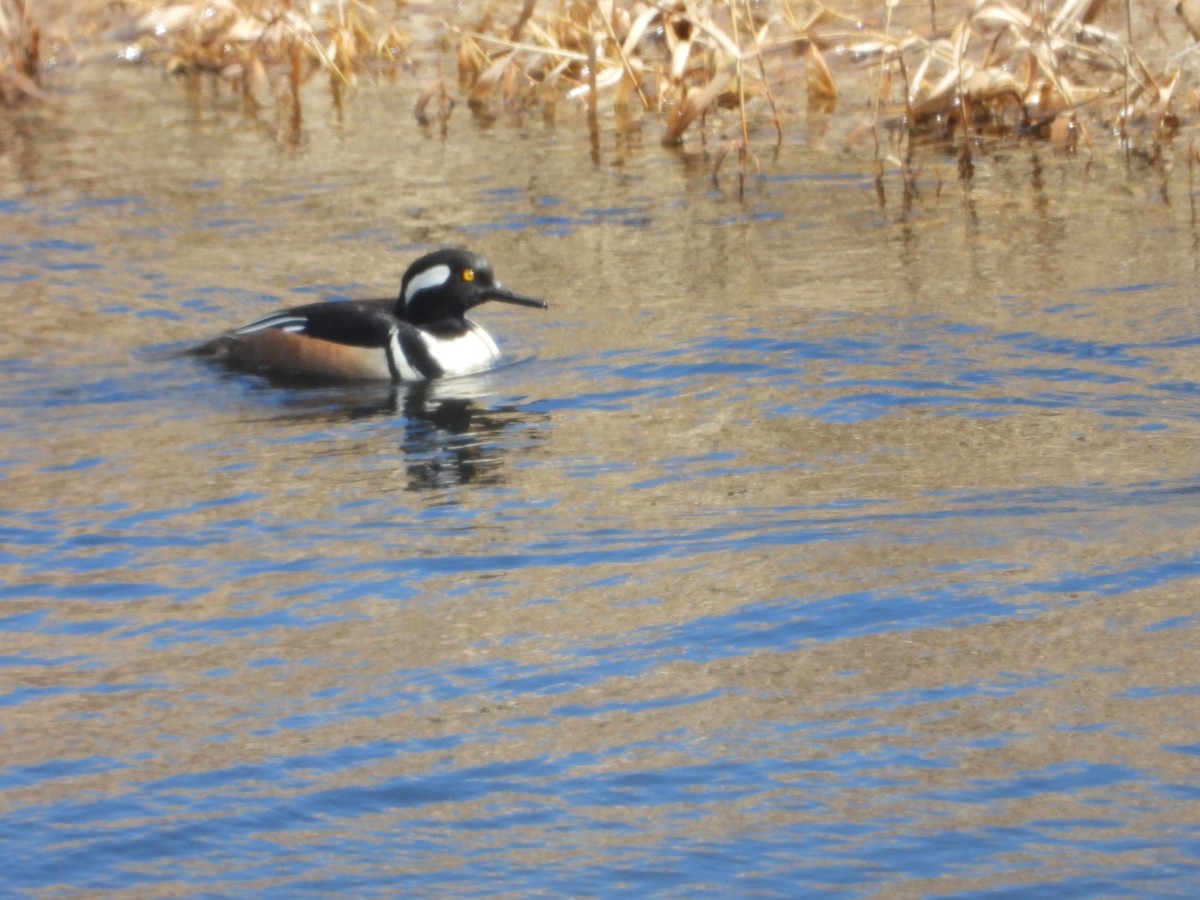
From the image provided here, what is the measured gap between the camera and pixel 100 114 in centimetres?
1634

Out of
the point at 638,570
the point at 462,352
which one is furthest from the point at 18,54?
the point at 638,570

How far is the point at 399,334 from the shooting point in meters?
9.45

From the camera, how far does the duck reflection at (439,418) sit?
24.9ft

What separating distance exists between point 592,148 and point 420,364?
501 centimetres

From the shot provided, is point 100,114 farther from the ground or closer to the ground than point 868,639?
farther from the ground

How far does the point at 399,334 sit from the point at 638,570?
3.62 metres

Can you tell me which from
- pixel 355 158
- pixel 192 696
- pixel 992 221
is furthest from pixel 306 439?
pixel 355 158

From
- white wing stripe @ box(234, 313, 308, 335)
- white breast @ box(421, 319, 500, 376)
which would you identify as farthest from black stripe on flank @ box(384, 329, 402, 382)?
white wing stripe @ box(234, 313, 308, 335)

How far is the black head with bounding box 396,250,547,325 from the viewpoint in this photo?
31.1 ft

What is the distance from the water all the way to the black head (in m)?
0.42

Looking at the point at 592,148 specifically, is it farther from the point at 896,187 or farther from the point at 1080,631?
the point at 1080,631

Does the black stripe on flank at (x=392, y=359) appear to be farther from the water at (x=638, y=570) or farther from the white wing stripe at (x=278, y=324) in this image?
the white wing stripe at (x=278, y=324)

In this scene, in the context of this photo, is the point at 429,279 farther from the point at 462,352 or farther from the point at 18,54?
the point at 18,54

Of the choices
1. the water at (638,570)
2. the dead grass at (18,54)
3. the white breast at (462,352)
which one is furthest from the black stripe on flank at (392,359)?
the dead grass at (18,54)
